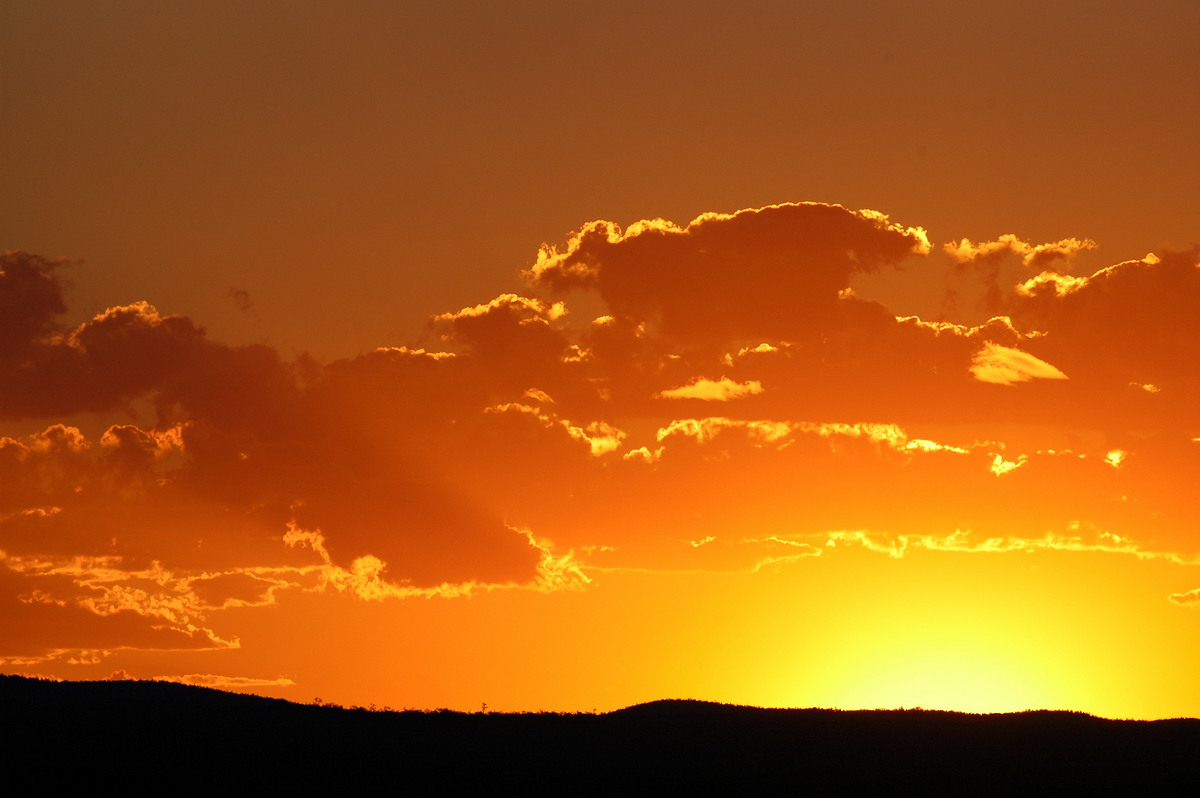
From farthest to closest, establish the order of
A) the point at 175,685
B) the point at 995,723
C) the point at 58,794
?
the point at 175,685 → the point at 995,723 → the point at 58,794

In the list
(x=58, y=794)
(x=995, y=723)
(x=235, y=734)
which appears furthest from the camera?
(x=995, y=723)

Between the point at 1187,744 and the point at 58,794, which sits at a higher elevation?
the point at 1187,744

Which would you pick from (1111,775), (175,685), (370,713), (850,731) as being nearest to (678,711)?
(850,731)

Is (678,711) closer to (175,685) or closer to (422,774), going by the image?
(422,774)

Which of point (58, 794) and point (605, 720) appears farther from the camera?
point (605, 720)

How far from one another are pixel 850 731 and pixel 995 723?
9454 millimetres

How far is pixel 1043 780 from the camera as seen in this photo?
8212cm

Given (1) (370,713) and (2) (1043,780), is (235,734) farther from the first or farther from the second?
(2) (1043,780)

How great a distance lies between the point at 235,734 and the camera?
286 ft

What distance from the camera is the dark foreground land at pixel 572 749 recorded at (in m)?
79.9

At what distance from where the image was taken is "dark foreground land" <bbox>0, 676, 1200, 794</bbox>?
79.9 m

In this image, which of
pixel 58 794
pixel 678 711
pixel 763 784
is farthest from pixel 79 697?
pixel 763 784

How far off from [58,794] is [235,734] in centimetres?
1296

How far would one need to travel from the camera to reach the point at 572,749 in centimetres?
8656
